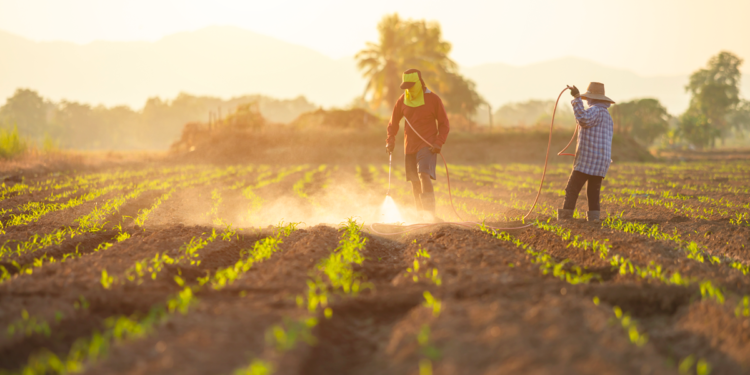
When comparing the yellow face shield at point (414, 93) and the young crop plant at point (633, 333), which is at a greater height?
the yellow face shield at point (414, 93)

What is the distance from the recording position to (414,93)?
7570 mm

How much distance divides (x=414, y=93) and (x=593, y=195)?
3105 mm

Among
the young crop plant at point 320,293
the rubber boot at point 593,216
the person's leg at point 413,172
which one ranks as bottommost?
the young crop plant at point 320,293

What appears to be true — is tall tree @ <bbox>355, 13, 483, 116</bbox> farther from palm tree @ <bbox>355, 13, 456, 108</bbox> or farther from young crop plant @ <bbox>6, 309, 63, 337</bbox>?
young crop plant @ <bbox>6, 309, 63, 337</bbox>

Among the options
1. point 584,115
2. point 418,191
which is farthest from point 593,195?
point 418,191

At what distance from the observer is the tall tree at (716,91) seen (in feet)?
221

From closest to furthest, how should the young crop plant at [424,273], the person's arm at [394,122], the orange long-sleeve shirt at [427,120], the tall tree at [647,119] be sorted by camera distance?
1. the young crop plant at [424,273]
2. the orange long-sleeve shirt at [427,120]
3. the person's arm at [394,122]
4. the tall tree at [647,119]

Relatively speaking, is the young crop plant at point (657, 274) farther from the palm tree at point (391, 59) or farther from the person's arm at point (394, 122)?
the palm tree at point (391, 59)

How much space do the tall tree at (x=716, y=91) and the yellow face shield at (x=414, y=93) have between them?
205 feet

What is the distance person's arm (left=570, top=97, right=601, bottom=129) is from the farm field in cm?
145

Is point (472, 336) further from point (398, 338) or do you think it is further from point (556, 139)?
point (556, 139)

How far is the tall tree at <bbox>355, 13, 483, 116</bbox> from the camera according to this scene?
4138 centimetres

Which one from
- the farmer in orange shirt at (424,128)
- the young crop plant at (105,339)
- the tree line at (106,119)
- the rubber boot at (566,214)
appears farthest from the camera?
the tree line at (106,119)

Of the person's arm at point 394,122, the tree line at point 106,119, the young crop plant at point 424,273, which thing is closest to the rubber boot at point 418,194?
the person's arm at point 394,122
